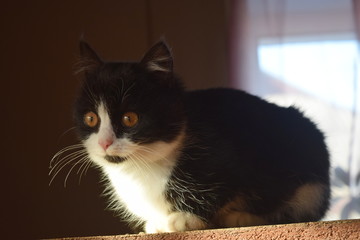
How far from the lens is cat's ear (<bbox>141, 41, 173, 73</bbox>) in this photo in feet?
3.66

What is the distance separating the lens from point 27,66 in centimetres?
197

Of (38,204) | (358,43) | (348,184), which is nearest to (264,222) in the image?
(348,184)

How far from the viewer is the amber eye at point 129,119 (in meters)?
1.07

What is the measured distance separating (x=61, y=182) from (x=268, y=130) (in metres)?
0.99

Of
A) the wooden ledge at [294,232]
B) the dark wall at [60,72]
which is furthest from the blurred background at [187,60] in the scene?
the wooden ledge at [294,232]

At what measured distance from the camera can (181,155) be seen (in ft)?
3.74

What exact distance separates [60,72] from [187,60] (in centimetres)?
52

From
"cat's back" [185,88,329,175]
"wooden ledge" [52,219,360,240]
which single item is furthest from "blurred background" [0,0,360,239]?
"wooden ledge" [52,219,360,240]

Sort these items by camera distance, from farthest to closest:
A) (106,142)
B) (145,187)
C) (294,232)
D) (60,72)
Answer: (60,72) → (145,187) → (106,142) → (294,232)

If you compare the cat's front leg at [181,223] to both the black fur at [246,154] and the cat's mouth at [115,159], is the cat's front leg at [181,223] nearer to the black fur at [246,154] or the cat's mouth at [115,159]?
the black fur at [246,154]

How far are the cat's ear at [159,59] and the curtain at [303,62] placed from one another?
36.9 inches

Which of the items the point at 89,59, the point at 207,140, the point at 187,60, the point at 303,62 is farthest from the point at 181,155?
the point at 303,62

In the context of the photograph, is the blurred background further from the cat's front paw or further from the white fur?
the cat's front paw

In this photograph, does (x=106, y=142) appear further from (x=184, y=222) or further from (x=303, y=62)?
(x=303, y=62)
